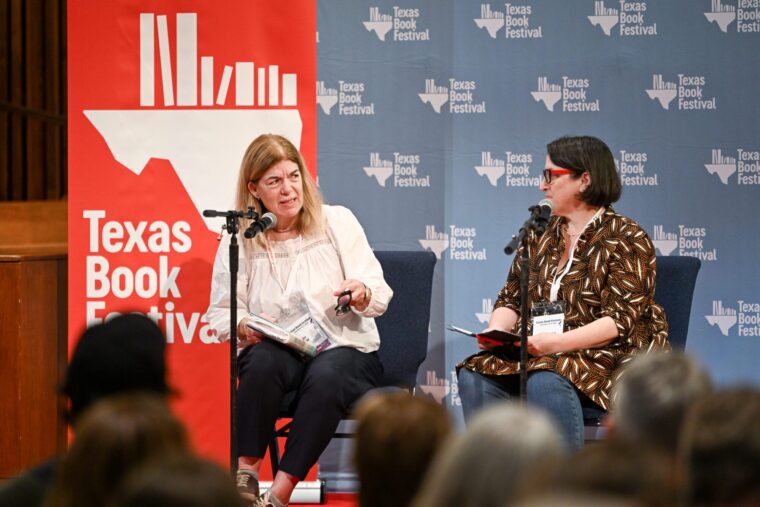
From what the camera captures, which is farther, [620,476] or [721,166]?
[721,166]

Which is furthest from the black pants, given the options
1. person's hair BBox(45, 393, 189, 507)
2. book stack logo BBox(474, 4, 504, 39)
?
person's hair BBox(45, 393, 189, 507)

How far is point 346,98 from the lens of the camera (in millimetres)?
4910

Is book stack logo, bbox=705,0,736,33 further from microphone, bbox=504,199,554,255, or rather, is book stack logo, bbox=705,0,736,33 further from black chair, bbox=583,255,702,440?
microphone, bbox=504,199,554,255

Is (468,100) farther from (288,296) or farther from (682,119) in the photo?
(288,296)

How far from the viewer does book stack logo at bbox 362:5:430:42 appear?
16.0 feet

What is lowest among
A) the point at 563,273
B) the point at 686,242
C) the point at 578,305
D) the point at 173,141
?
the point at 578,305

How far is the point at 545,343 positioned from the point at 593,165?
0.75m

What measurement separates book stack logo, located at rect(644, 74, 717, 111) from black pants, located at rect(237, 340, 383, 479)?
6.43 feet

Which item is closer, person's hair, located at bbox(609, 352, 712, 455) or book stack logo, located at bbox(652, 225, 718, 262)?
person's hair, located at bbox(609, 352, 712, 455)

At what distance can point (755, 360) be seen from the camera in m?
4.91

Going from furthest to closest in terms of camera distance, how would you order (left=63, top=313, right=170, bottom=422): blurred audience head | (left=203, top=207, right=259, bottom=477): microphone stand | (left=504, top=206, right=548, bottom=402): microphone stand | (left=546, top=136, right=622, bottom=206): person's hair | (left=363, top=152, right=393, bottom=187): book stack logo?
1. (left=363, top=152, right=393, bottom=187): book stack logo
2. (left=546, top=136, right=622, bottom=206): person's hair
3. (left=203, top=207, right=259, bottom=477): microphone stand
4. (left=504, top=206, right=548, bottom=402): microphone stand
5. (left=63, top=313, right=170, bottom=422): blurred audience head

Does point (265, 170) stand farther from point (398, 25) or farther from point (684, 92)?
point (684, 92)

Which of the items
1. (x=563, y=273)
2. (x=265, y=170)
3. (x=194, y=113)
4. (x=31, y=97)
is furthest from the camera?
(x=31, y=97)

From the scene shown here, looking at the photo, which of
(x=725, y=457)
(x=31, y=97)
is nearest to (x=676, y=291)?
(x=725, y=457)
